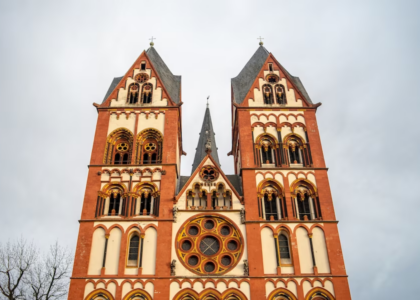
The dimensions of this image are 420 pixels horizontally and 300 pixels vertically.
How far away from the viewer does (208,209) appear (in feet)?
91.8

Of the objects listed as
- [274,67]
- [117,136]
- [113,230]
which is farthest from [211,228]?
[274,67]

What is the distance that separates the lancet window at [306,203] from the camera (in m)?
28.0

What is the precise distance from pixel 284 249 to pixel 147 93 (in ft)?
50.1

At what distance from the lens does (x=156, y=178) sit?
2934cm

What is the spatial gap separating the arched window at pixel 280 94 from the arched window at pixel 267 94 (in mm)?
401

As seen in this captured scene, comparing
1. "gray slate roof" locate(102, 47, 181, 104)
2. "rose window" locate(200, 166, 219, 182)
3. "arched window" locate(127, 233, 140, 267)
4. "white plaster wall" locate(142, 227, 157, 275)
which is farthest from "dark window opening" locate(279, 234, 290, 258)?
"gray slate roof" locate(102, 47, 181, 104)

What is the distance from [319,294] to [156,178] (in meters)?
12.0

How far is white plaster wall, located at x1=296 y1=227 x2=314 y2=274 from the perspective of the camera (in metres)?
25.7

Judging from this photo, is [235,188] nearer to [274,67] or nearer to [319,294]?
[319,294]

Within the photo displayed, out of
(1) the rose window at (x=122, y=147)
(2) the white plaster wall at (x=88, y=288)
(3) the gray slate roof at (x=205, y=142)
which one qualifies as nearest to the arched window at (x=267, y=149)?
(3) the gray slate roof at (x=205, y=142)

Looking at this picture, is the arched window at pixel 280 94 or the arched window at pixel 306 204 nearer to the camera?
the arched window at pixel 306 204

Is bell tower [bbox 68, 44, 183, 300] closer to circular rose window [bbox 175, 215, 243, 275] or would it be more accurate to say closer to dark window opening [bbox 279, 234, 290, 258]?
circular rose window [bbox 175, 215, 243, 275]

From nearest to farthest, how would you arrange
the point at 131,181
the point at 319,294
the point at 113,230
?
the point at 319,294
the point at 113,230
the point at 131,181

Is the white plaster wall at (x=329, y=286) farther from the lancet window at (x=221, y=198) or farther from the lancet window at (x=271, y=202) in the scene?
the lancet window at (x=221, y=198)
